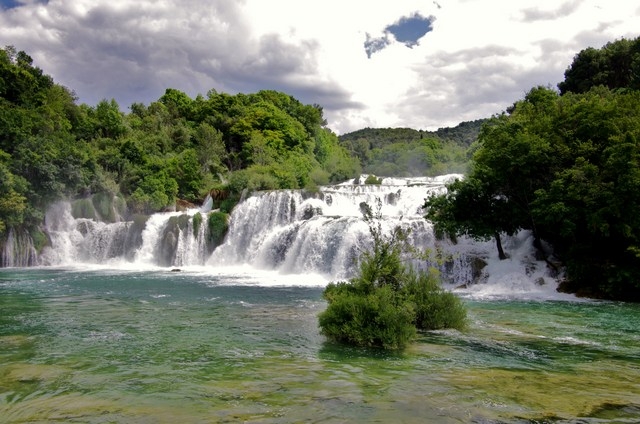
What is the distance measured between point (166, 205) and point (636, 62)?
38338 millimetres

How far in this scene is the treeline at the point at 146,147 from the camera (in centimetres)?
3425

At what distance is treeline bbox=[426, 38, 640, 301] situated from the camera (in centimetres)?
1830

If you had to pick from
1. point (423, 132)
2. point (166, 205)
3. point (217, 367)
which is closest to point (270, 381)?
point (217, 367)

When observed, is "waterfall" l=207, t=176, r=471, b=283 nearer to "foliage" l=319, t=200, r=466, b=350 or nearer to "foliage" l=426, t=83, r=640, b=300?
"foliage" l=426, t=83, r=640, b=300

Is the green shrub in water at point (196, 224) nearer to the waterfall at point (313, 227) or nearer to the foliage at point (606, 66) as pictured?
the waterfall at point (313, 227)

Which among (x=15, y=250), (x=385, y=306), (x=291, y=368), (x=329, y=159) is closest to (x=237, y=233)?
(x=15, y=250)

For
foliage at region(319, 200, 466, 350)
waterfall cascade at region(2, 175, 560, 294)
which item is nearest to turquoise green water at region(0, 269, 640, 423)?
foliage at region(319, 200, 466, 350)

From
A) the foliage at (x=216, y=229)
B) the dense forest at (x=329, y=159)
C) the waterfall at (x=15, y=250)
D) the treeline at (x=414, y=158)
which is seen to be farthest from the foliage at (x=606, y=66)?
the waterfall at (x=15, y=250)

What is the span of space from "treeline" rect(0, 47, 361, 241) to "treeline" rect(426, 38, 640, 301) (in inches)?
640

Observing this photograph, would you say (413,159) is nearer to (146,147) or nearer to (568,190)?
(146,147)

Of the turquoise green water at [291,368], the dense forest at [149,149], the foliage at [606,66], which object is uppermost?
the foliage at [606,66]

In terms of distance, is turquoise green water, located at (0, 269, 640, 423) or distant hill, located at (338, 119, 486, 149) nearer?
turquoise green water, located at (0, 269, 640, 423)

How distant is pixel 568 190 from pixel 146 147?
3918cm

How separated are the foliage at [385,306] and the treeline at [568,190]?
9.05 metres
